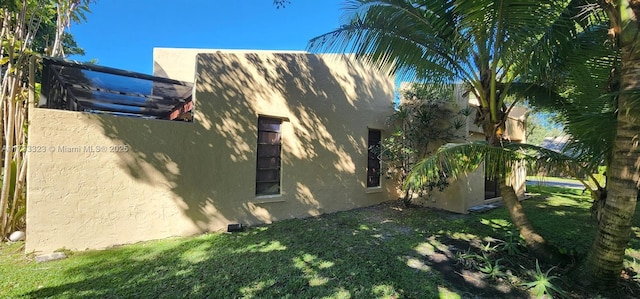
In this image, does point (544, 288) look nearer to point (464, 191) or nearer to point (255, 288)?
point (255, 288)

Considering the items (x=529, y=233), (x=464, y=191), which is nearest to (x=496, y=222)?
(x=464, y=191)

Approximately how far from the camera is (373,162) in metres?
10.7

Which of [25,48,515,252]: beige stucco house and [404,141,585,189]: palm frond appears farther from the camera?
[25,48,515,252]: beige stucco house

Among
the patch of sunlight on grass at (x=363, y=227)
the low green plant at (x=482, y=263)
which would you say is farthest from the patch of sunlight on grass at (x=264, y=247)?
the low green plant at (x=482, y=263)

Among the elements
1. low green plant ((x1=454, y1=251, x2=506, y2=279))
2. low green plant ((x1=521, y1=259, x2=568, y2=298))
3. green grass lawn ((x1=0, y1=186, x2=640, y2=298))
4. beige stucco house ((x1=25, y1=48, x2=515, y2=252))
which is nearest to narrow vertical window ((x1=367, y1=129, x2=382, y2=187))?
beige stucco house ((x1=25, y1=48, x2=515, y2=252))

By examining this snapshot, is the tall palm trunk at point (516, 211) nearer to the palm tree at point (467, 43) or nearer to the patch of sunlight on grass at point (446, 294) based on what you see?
the palm tree at point (467, 43)

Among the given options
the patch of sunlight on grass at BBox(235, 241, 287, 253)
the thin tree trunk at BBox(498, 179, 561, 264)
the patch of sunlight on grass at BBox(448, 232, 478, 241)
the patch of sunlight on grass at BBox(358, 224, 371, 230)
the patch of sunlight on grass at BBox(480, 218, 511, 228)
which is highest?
the thin tree trunk at BBox(498, 179, 561, 264)

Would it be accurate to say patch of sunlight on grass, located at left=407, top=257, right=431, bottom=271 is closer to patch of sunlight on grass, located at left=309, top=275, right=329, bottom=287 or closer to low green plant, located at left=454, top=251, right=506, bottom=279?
low green plant, located at left=454, top=251, right=506, bottom=279

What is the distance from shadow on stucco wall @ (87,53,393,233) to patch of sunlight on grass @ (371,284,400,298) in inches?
169

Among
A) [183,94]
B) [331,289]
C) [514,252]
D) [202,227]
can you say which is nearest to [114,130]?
[183,94]

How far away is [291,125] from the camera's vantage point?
27.4 feet

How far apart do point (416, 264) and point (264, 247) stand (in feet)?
9.95

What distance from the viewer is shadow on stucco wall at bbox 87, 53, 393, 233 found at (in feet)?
20.5

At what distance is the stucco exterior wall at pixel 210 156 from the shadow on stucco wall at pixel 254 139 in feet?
0.08
